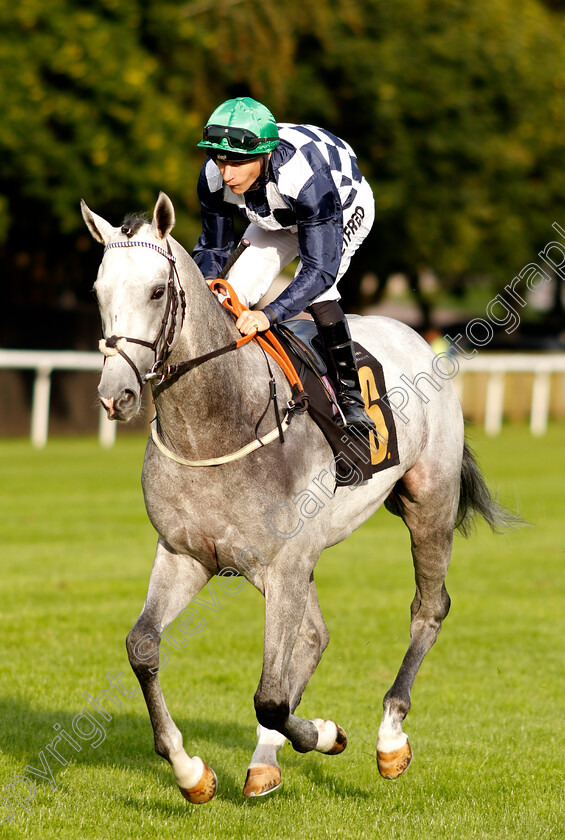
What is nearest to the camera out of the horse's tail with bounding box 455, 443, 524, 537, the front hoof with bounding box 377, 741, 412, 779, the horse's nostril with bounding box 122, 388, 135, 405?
the horse's nostril with bounding box 122, 388, 135, 405

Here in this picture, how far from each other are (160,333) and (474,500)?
2709 millimetres

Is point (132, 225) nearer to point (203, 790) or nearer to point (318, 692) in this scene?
point (203, 790)

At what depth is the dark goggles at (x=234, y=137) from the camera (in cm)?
448

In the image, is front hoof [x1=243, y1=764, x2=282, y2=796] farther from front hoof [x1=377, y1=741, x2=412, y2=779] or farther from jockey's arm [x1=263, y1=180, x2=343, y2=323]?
jockey's arm [x1=263, y1=180, x2=343, y2=323]

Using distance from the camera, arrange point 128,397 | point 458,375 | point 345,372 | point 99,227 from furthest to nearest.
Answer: point 458,375 < point 345,372 < point 99,227 < point 128,397

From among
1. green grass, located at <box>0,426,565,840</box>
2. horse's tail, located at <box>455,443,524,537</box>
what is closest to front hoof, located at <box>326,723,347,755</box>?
green grass, located at <box>0,426,565,840</box>

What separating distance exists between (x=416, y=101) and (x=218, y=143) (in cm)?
1896

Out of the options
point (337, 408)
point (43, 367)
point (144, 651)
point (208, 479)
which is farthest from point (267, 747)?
point (43, 367)

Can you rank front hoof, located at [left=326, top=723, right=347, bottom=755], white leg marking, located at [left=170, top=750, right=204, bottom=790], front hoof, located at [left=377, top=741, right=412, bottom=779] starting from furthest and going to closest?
front hoof, located at [left=326, top=723, right=347, bottom=755] < front hoof, located at [left=377, top=741, right=412, bottom=779] < white leg marking, located at [left=170, top=750, right=204, bottom=790]

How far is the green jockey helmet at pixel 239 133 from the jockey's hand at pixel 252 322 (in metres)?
0.60

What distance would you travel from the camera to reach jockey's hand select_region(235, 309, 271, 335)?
4.50m

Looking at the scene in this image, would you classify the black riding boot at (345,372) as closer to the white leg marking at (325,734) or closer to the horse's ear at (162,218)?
the horse's ear at (162,218)

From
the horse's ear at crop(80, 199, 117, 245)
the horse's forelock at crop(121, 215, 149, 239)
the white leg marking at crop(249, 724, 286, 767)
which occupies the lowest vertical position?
the white leg marking at crop(249, 724, 286, 767)

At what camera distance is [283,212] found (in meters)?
4.85
